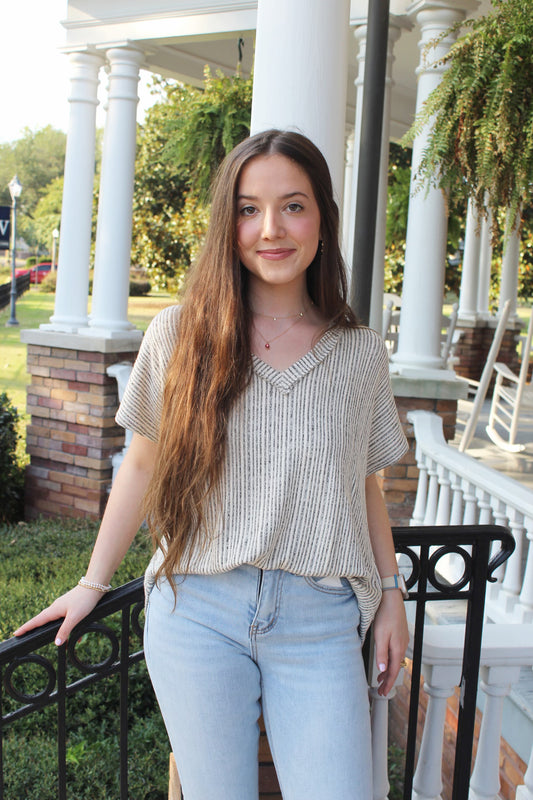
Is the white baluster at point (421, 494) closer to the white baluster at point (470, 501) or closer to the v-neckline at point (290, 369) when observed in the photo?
the white baluster at point (470, 501)

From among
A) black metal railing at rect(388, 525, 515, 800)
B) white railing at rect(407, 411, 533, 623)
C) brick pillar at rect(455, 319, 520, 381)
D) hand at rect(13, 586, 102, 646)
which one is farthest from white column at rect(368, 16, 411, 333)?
brick pillar at rect(455, 319, 520, 381)

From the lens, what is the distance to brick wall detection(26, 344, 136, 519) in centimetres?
605

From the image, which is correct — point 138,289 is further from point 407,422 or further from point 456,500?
point 456,500

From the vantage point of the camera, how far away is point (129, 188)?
5973 millimetres

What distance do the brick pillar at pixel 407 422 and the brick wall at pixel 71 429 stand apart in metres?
2.57

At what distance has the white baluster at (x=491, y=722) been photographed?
1733mm

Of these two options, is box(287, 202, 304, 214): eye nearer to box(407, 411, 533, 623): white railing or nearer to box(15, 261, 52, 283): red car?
box(407, 411, 533, 623): white railing

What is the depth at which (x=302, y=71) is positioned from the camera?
2203 mm

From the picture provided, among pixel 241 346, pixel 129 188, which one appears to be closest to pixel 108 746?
pixel 241 346

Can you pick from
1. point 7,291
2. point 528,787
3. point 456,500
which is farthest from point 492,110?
point 7,291

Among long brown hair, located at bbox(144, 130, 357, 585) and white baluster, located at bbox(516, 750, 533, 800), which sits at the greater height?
long brown hair, located at bbox(144, 130, 357, 585)

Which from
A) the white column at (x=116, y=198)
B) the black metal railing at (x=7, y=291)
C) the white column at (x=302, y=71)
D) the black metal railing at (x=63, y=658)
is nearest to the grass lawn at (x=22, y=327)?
the black metal railing at (x=7, y=291)

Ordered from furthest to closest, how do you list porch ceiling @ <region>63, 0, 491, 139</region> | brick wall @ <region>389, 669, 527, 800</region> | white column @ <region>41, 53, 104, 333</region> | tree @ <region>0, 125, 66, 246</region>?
tree @ <region>0, 125, 66, 246</region> < white column @ <region>41, 53, 104, 333</region> < porch ceiling @ <region>63, 0, 491, 139</region> < brick wall @ <region>389, 669, 527, 800</region>

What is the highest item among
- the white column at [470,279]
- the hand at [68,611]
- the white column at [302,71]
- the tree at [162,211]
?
the tree at [162,211]
